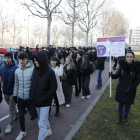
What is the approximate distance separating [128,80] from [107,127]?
1.33m

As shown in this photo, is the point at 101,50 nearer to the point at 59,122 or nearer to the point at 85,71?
the point at 85,71

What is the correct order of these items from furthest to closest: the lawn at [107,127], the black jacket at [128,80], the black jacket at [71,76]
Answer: the black jacket at [71,76], the black jacket at [128,80], the lawn at [107,127]

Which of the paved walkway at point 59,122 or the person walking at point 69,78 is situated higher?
the person walking at point 69,78

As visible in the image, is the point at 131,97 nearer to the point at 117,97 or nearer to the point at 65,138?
the point at 117,97

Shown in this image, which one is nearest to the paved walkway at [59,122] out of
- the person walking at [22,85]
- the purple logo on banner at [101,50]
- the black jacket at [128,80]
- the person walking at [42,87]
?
the person walking at [22,85]

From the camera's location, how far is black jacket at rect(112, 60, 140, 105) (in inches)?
137

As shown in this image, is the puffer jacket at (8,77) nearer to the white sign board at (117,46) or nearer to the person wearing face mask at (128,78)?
the person wearing face mask at (128,78)

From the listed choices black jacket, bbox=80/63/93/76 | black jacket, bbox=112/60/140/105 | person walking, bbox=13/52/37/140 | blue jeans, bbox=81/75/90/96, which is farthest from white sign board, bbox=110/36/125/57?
person walking, bbox=13/52/37/140

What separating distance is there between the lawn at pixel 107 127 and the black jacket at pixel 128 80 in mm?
711

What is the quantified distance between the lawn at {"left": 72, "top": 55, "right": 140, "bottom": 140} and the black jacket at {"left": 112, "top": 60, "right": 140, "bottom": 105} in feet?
2.33

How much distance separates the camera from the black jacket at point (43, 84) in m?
2.75

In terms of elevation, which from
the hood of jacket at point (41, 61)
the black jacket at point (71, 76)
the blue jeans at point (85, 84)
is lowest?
the blue jeans at point (85, 84)

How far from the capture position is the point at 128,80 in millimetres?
3559

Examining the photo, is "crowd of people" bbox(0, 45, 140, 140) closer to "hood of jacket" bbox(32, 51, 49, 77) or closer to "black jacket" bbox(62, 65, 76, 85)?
"hood of jacket" bbox(32, 51, 49, 77)
